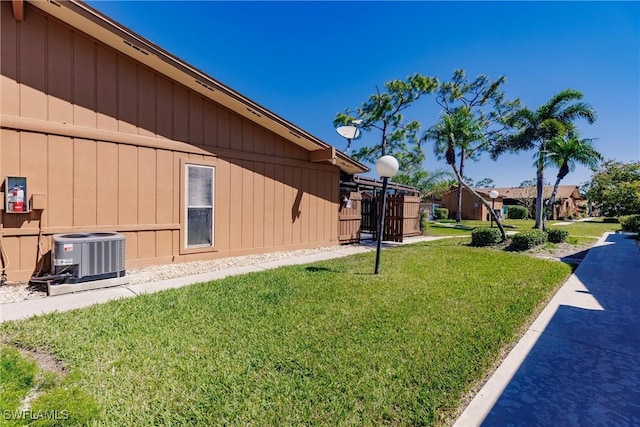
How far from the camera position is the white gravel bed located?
4.16m

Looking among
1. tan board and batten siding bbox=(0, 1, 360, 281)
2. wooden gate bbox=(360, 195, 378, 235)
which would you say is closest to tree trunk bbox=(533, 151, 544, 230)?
wooden gate bbox=(360, 195, 378, 235)

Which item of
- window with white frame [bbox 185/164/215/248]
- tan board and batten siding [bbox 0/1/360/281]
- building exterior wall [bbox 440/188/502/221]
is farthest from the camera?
building exterior wall [bbox 440/188/502/221]

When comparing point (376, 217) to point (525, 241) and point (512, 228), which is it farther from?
point (512, 228)

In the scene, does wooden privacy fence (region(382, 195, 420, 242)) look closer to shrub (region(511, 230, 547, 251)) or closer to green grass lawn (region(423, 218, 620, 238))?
green grass lawn (region(423, 218, 620, 238))

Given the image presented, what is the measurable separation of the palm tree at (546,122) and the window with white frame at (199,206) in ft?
53.1

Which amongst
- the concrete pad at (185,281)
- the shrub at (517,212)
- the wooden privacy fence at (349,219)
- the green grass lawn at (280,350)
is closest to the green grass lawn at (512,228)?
the wooden privacy fence at (349,219)

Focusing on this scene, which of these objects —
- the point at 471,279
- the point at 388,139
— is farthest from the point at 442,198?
the point at 471,279

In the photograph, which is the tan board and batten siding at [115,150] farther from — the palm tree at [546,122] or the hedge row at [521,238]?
the palm tree at [546,122]

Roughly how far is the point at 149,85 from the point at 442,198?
3432 centimetres

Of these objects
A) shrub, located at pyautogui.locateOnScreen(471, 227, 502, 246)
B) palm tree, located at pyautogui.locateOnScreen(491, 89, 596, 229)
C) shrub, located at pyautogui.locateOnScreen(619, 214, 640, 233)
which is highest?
palm tree, located at pyautogui.locateOnScreen(491, 89, 596, 229)

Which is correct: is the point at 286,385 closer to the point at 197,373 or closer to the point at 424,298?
the point at 197,373

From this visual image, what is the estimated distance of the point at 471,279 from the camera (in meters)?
5.44

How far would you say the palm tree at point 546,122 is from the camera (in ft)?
52.7

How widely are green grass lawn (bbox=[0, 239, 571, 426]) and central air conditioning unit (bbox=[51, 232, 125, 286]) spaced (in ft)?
3.61
